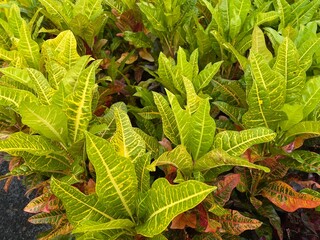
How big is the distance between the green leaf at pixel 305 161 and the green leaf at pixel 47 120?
2.72 feet

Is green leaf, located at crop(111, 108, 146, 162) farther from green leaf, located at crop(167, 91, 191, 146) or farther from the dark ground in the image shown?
the dark ground

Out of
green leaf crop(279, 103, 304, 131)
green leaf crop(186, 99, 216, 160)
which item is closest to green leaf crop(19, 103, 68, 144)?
green leaf crop(186, 99, 216, 160)

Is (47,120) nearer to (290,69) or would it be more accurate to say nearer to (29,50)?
(29,50)

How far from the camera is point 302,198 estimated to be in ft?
4.87

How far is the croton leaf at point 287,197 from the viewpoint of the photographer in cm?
147

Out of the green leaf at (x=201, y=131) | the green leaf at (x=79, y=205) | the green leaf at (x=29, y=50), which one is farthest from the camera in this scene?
the green leaf at (x=29, y=50)

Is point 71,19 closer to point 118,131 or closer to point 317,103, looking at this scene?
point 118,131

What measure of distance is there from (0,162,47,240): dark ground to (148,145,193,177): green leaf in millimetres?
2417

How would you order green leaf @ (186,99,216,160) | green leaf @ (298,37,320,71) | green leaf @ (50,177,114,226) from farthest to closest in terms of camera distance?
green leaf @ (298,37,320,71) → green leaf @ (186,99,216,160) → green leaf @ (50,177,114,226)

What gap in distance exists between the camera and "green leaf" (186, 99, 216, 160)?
52.0 inches

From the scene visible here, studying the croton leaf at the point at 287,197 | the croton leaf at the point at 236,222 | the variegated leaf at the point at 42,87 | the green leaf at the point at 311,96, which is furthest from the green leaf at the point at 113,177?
the green leaf at the point at 311,96

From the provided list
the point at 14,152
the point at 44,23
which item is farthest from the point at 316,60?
the point at 44,23

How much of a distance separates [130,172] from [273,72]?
583 mm

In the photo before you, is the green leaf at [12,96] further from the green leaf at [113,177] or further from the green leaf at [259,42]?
the green leaf at [259,42]
